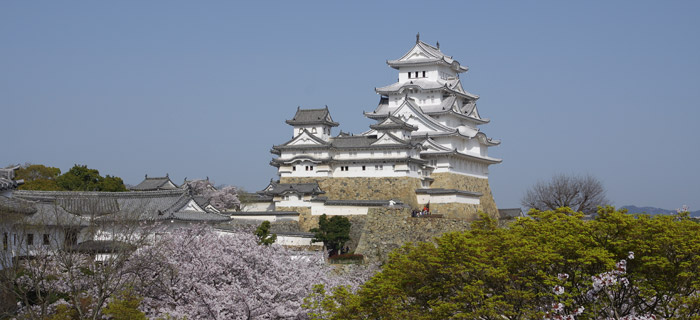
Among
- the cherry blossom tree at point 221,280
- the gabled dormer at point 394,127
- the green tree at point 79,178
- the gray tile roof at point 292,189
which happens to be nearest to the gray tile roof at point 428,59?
the gabled dormer at point 394,127

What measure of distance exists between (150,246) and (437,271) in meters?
11.4

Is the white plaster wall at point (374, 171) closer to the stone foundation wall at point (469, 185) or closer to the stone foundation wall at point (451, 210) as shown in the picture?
the stone foundation wall at point (451, 210)

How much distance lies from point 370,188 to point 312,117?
722cm

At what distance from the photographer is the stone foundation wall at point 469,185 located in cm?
5677

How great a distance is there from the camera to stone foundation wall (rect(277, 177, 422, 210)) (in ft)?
171

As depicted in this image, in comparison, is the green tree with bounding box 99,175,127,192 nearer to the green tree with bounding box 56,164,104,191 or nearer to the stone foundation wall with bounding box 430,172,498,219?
the green tree with bounding box 56,164,104,191

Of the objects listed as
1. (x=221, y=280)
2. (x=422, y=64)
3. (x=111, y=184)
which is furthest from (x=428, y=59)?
(x=221, y=280)

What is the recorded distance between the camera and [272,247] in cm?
2605

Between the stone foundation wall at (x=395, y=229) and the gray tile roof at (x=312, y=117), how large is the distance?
13.2 m

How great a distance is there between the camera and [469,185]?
60438 millimetres

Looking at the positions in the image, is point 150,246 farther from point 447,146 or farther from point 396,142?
point 447,146

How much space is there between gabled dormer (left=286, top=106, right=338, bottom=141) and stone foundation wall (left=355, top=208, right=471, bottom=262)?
42.4 ft

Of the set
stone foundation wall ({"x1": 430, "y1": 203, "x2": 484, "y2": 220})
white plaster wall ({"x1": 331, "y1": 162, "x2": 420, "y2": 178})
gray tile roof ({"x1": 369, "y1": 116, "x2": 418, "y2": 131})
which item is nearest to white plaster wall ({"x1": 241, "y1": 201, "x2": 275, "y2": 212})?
white plaster wall ({"x1": 331, "y1": 162, "x2": 420, "y2": 178})

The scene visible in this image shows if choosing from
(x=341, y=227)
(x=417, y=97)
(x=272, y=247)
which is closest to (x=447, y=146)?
(x=417, y=97)
